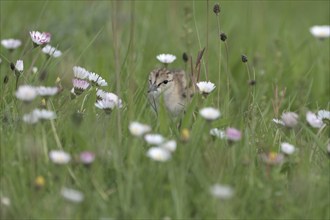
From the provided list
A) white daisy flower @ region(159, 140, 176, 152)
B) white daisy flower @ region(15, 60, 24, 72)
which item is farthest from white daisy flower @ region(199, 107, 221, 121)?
white daisy flower @ region(15, 60, 24, 72)

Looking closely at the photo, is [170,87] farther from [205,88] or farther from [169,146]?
[169,146]

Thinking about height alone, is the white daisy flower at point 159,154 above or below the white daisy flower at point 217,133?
below

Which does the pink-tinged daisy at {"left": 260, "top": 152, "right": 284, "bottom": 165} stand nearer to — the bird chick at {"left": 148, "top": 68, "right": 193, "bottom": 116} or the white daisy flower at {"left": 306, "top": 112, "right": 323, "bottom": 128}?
the white daisy flower at {"left": 306, "top": 112, "right": 323, "bottom": 128}

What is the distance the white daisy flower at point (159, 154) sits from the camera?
316 centimetres

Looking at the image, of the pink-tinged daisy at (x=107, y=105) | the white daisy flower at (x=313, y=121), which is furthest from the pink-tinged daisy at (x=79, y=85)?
the white daisy flower at (x=313, y=121)

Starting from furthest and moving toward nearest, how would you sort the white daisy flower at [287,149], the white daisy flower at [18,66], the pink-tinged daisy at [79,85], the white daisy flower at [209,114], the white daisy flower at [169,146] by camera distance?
the white daisy flower at [18,66], the pink-tinged daisy at [79,85], the white daisy flower at [287,149], the white daisy flower at [209,114], the white daisy flower at [169,146]

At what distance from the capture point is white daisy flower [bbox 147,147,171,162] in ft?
10.4

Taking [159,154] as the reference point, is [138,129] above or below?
above

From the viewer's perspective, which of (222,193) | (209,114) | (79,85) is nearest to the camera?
(222,193)

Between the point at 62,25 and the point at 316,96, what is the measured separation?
7.29ft

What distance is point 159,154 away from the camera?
10.5 ft

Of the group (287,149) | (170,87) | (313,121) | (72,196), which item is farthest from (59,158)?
(170,87)

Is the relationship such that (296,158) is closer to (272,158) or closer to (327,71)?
(272,158)

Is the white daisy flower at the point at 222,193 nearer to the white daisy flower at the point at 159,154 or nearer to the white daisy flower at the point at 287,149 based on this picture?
the white daisy flower at the point at 159,154
